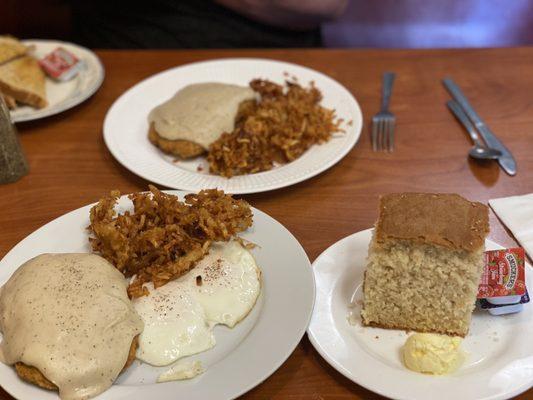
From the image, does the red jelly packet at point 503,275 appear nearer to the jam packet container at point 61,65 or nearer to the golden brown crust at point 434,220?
the golden brown crust at point 434,220

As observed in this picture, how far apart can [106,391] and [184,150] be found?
986mm

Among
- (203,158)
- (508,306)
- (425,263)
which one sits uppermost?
(425,263)

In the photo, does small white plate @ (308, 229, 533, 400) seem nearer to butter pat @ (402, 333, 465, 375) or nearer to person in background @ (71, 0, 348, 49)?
butter pat @ (402, 333, 465, 375)

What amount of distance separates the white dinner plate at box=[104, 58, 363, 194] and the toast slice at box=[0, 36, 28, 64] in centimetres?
56

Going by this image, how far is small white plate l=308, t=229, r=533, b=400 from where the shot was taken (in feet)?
3.83

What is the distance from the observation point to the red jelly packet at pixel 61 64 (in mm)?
2455

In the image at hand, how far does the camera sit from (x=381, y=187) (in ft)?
6.16

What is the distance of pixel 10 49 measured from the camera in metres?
2.44

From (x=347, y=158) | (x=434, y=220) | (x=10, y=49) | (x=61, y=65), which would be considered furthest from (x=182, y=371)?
(x=10, y=49)

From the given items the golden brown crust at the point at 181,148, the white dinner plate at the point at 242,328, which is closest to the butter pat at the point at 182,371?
the white dinner plate at the point at 242,328

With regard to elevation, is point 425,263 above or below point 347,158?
above

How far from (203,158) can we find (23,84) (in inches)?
32.4

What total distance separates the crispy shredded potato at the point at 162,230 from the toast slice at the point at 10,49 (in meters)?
1.22

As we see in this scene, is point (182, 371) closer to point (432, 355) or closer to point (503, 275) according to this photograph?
point (432, 355)
